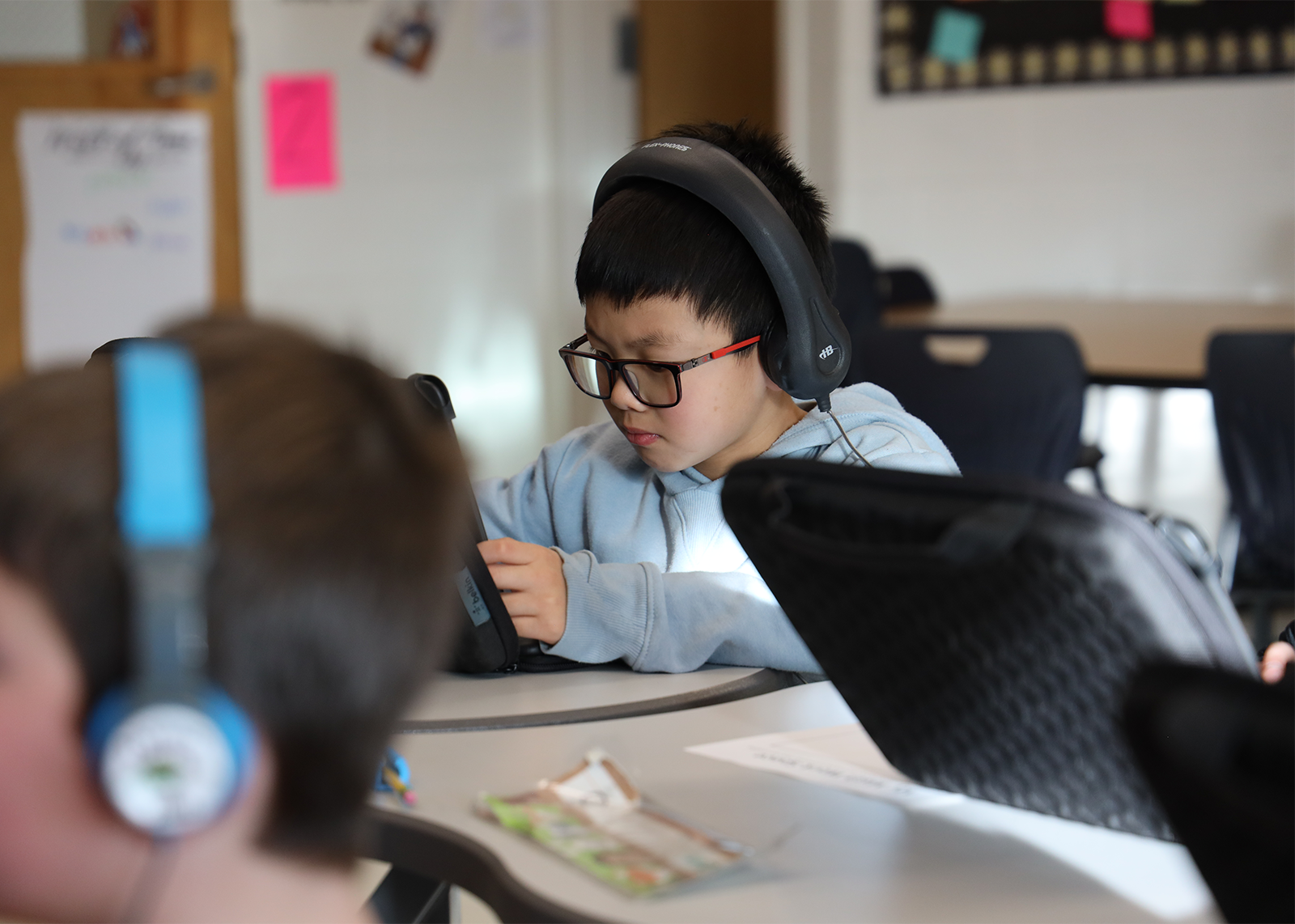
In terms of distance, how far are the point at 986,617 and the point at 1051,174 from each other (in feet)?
12.6

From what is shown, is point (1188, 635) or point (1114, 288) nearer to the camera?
point (1188, 635)

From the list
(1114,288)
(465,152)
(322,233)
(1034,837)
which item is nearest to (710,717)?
(1034,837)

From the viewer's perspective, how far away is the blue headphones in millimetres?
382

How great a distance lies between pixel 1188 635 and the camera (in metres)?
0.52

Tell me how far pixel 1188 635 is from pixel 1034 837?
20 cm

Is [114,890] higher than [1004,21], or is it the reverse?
[1004,21]

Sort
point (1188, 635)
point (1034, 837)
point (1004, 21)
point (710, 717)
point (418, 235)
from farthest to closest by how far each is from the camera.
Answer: point (1004, 21), point (418, 235), point (710, 717), point (1034, 837), point (1188, 635)

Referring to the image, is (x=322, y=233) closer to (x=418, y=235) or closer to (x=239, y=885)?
(x=418, y=235)

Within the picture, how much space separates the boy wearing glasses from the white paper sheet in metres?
0.19

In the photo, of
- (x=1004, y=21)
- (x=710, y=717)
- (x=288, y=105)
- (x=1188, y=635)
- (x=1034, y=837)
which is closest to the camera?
(x=1188, y=635)

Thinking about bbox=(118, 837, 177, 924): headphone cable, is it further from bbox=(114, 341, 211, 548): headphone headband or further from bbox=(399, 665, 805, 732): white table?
bbox=(399, 665, 805, 732): white table

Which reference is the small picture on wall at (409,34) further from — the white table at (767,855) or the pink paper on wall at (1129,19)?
the white table at (767,855)

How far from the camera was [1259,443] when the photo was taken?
84.4 inches

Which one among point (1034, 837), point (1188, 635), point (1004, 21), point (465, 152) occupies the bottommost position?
point (1034, 837)
